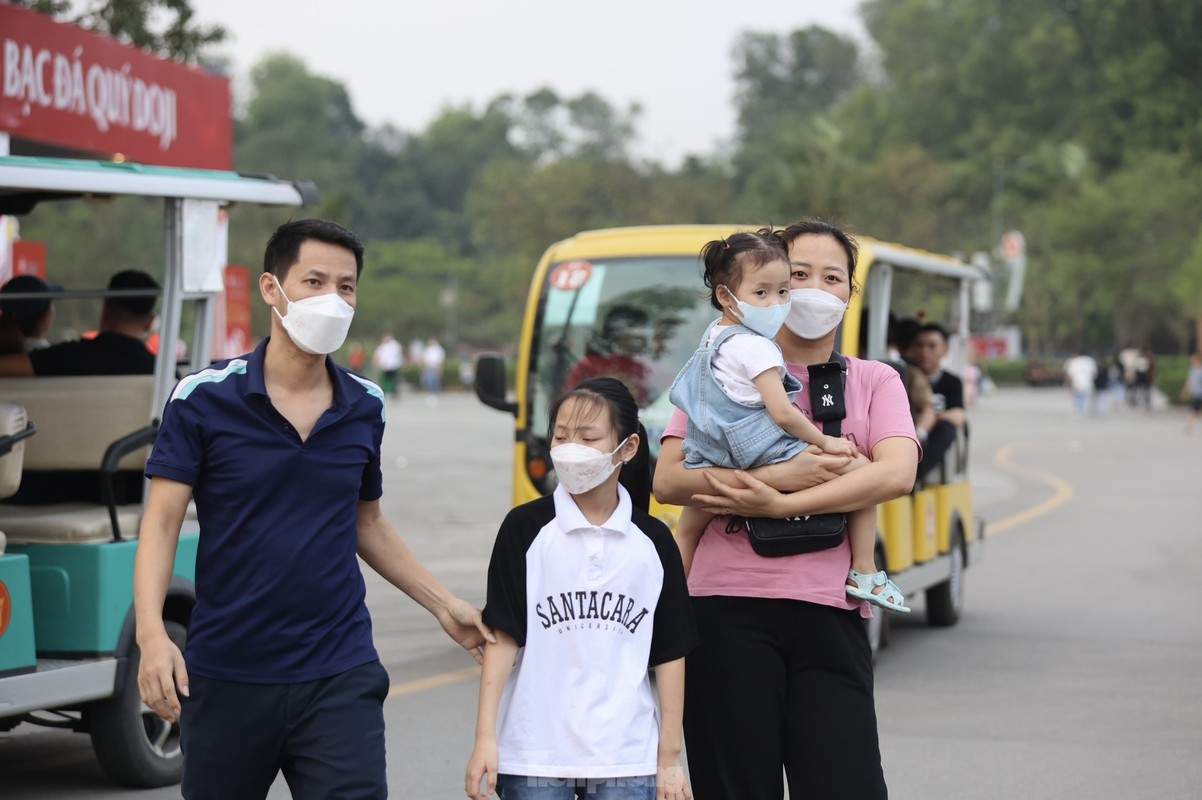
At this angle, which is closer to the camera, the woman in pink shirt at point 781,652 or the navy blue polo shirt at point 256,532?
the navy blue polo shirt at point 256,532

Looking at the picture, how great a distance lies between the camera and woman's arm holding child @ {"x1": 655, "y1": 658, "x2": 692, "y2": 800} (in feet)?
12.0

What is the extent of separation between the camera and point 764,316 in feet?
13.0

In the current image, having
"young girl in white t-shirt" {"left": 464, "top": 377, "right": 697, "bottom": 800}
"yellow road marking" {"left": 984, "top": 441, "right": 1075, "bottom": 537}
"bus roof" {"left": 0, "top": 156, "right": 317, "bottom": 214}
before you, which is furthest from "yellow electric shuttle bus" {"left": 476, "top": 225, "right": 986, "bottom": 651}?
"yellow road marking" {"left": 984, "top": 441, "right": 1075, "bottom": 537}

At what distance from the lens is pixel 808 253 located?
13.6 ft

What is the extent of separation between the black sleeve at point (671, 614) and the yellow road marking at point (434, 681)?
5127 mm

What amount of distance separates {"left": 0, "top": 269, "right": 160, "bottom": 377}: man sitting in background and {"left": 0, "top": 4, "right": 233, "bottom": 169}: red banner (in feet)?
20.6

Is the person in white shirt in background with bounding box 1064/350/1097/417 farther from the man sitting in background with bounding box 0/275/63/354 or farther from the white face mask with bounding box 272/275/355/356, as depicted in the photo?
the white face mask with bounding box 272/275/355/356

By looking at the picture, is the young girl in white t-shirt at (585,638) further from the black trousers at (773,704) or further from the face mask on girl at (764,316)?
the face mask on girl at (764,316)

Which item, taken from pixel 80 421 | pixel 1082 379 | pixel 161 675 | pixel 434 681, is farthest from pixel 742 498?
pixel 1082 379

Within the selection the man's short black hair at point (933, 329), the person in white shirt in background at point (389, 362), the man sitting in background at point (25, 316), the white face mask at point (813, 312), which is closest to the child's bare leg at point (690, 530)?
the white face mask at point (813, 312)

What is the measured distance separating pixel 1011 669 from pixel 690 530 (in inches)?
242

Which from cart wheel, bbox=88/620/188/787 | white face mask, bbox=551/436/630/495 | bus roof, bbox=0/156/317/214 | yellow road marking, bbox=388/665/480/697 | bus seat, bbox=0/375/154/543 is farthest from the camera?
yellow road marking, bbox=388/665/480/697

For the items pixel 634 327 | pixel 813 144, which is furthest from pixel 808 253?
pixel 813 144

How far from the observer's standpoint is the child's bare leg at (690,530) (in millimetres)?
4059
